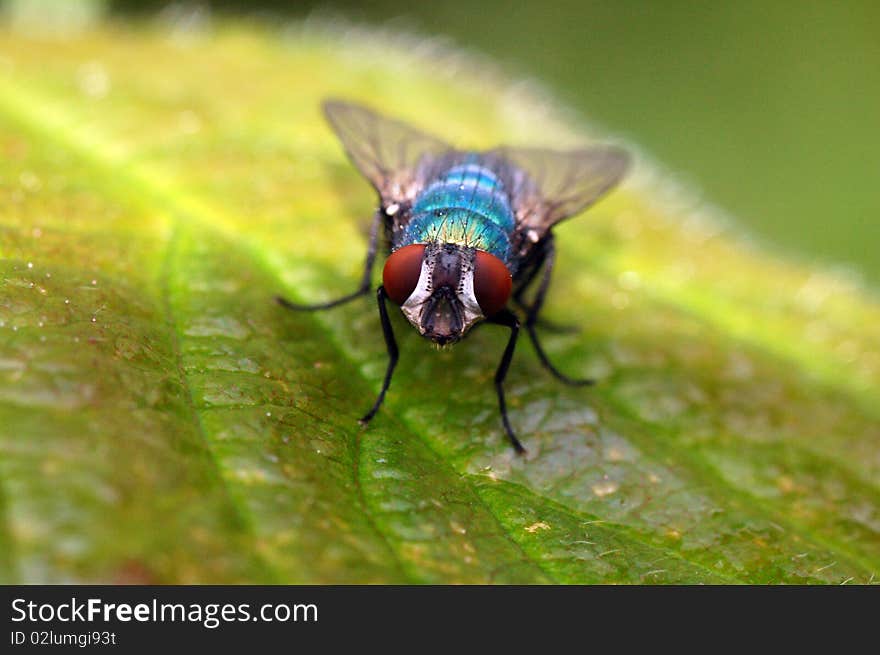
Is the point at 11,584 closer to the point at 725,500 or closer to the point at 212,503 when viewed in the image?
the point at 212,503

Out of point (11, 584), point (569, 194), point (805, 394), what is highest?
point (569, 194)

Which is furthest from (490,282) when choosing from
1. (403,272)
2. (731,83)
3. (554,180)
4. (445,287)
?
(731,83)

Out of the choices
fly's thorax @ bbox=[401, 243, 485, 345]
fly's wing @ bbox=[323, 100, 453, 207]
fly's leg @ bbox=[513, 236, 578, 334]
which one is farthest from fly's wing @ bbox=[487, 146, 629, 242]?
fly's thorax @ bbox=[401, 243, 485, 345]

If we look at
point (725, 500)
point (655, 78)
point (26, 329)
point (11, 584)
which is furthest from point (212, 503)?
point (655, 78)

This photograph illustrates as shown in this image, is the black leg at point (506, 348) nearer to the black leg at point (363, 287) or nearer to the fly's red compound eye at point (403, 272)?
the fly's red compound eye at point (403, 272)

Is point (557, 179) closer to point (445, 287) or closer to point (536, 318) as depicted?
Answer: point (536, 318)

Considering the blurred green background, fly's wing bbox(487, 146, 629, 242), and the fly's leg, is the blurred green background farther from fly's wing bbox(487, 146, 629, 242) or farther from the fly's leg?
the fly's leg

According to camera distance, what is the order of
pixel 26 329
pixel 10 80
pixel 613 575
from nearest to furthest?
1. pixel 26 329
2. pixel 613 575
3. pixel 10 80
